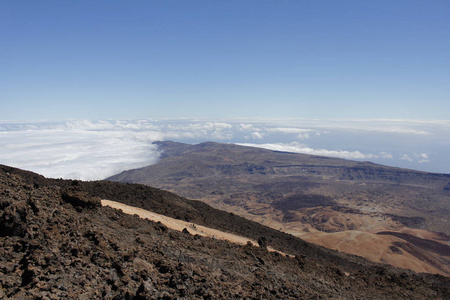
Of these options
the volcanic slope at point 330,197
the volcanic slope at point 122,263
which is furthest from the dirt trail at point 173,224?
the volcanic slope at point 330,197

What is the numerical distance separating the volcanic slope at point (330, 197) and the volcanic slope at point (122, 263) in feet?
96.4

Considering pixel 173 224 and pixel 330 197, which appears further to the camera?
pixel 330 197

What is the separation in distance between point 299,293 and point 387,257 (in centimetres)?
3487

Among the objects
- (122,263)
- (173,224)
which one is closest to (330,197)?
(173,224)

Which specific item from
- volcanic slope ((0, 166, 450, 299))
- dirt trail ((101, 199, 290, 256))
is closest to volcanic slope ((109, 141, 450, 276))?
dirt trail ((101, 199, 290, 256))

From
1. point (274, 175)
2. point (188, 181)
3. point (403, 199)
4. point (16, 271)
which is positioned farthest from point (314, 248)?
point (274, 175)

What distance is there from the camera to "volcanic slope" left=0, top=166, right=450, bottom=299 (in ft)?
20.7

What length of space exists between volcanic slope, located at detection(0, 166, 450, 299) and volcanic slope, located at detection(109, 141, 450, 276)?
96.4ft

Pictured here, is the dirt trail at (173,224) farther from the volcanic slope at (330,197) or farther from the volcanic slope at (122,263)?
the volcanic slope at (330,197)

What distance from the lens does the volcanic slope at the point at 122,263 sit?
249 inches

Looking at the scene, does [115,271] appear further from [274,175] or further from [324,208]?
[274,175]

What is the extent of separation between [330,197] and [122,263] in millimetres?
96988

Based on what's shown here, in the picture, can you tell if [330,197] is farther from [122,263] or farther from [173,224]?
[122,263]

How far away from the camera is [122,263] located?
7.61 metres
